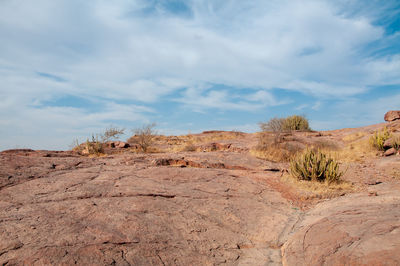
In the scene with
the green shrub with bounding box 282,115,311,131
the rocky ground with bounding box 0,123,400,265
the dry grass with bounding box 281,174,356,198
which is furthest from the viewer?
the green shrub with bounding box 282,115,311,131

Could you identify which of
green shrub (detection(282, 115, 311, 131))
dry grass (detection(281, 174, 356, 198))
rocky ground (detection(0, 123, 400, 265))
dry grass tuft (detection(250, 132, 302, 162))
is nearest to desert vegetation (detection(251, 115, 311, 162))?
dry grass tuft (detection(250, 132, 302, 162))

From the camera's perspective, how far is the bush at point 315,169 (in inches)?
316

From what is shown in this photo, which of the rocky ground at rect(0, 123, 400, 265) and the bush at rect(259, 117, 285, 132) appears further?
the bush at rect(259, 117, 285, 132)

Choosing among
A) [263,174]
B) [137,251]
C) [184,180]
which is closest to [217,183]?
[184,180]

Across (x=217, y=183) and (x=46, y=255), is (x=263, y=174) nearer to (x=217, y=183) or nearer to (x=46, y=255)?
(x=217, y=183)

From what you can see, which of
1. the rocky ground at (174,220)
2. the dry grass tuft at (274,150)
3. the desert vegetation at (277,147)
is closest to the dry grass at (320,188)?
the rocky ground at (174,220)

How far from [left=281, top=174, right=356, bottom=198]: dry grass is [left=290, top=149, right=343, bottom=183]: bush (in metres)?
0.28

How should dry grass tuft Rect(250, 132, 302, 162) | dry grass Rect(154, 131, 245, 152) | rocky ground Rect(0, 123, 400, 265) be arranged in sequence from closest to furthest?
1. rocky ground Rect(0, 123, 400, 265)
2. dry grass tuft Rect(250, 132, 302, 162)
3. dry grass Rect(154, 131, 245, 152)

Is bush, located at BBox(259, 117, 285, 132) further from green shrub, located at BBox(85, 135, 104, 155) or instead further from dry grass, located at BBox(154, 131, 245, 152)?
green shrub, located at BBox(85, 135, 104, 155)

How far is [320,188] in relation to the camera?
24.3 ft

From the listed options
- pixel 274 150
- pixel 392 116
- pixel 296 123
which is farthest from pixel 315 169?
pixel 296 123

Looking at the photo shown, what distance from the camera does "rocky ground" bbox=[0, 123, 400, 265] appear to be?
3248mm

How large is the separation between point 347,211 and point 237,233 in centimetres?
176

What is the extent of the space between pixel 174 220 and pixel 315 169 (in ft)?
17.4
